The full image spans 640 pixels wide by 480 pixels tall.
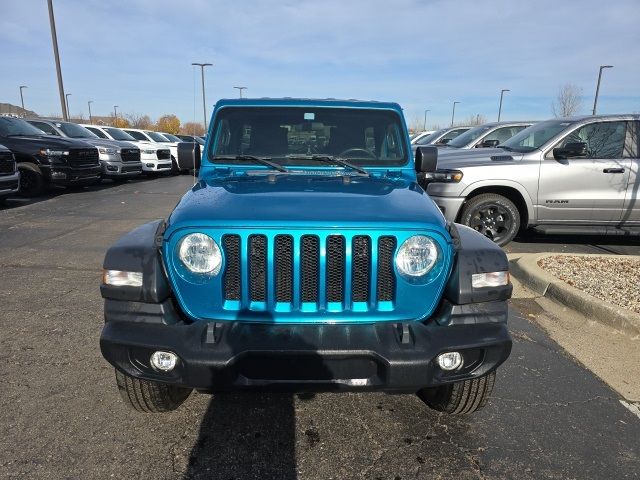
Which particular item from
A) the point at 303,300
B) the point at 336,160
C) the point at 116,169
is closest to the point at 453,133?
the point at 116,169

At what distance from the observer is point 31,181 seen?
1112cm

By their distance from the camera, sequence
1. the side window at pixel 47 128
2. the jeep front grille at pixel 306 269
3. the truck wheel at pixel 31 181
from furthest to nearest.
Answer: the side window at pixel 47 128, the truck wheel at pixel 31 181, the jeep front grille at pixel 306 269

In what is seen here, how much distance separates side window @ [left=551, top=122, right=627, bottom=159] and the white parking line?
14.3ft

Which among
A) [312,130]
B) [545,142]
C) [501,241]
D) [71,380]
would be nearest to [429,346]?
[312,130]

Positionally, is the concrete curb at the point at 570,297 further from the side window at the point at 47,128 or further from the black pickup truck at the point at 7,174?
the side window at the point at 47,128

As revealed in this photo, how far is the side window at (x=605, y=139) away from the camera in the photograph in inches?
249

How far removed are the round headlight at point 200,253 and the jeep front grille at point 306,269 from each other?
0.05 meters

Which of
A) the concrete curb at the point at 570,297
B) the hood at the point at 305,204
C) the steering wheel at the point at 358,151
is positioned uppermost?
the steering wheel at the point at 358,151

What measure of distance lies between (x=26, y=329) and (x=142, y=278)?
7.53 feet

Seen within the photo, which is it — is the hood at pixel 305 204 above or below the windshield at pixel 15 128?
below

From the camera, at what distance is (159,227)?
2.65 metres

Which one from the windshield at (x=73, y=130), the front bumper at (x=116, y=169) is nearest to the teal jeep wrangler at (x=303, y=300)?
the front bumper at (x=116, y=169)

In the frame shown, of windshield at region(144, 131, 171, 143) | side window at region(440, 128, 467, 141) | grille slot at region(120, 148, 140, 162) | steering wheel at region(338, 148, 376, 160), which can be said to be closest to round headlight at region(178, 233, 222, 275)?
steering wheel at region(338, 148, 376, 160)

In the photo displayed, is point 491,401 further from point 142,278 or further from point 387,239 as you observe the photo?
point 142,278
